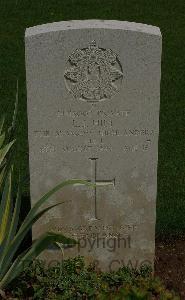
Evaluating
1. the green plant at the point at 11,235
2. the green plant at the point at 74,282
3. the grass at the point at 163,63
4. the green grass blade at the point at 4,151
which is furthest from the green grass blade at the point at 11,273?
the grass at the point at 163,63

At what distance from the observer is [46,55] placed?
4066 millimetres

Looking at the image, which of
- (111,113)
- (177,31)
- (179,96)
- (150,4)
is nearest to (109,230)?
(111,113)

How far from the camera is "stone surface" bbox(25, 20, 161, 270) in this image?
4051mm

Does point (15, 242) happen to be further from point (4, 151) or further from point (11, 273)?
point (4, 151)

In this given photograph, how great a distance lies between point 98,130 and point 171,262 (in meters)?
1.32

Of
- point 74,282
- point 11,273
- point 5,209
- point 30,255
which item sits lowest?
point 74,282

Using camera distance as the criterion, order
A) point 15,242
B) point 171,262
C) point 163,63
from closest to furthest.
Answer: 1. point 15,242
2. point 171,262
3. point 163,63

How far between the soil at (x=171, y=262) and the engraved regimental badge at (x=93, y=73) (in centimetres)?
150

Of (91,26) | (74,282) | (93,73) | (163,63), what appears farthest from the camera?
(163,63)

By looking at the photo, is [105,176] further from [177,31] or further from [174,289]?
[177,31]

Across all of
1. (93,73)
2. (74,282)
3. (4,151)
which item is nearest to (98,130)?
(93,73)

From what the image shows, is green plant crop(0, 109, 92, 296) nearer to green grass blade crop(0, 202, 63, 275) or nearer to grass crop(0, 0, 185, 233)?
green grass blade crop(0, 202, 63, 275)

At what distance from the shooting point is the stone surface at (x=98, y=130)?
405 cm

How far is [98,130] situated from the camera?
430 cm
